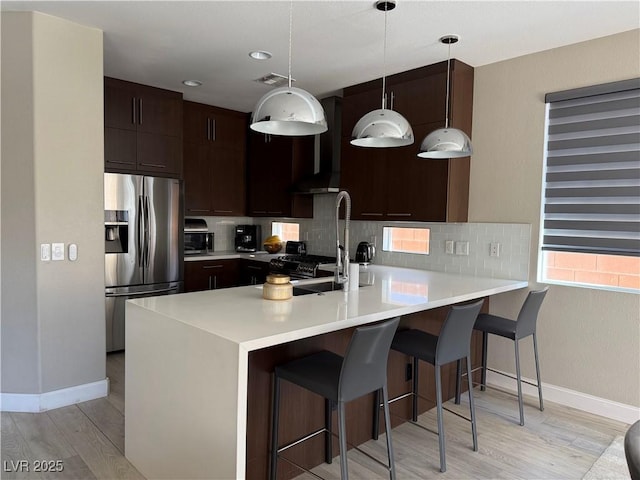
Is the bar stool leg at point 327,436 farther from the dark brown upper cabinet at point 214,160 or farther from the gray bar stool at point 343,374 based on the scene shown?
the dark brown upper cabinet at point 214,160

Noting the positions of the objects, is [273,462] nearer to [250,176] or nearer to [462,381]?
[462,381]

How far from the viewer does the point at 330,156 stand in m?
4.74

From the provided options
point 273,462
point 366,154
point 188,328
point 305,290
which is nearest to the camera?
point 188,328

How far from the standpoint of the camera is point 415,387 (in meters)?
2.94

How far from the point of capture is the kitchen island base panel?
171 centimetres

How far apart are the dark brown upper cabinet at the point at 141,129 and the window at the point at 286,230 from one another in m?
1.50

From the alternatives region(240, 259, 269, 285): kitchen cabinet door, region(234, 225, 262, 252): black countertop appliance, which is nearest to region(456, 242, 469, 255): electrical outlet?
region(240, 259, 269, 285): kitchen cabinet door

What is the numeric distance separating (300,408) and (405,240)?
2.38 m

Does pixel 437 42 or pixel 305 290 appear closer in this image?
pixel 305 290

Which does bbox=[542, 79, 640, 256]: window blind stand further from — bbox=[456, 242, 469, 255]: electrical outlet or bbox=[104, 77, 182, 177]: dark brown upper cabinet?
bbox=[104, 77, 182, 177]: dark brown upper cabinet

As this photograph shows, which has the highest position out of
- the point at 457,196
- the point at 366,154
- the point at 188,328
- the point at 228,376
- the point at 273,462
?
the point at 366,154

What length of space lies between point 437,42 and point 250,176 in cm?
302

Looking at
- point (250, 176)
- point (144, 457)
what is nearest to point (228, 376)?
point (144, 457)

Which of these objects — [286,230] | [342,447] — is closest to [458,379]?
[342,447]
